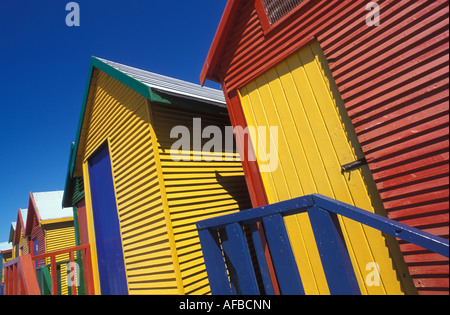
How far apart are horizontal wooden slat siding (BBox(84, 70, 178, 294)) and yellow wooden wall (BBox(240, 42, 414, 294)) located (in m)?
2.38

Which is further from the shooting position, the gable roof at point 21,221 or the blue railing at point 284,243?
the gable roof at point 21,221

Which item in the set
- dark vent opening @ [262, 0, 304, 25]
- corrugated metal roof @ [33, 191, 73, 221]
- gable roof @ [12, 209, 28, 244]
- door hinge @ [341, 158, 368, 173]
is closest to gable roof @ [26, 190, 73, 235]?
corrugated metal roof @ [33, 191, 73, 221]

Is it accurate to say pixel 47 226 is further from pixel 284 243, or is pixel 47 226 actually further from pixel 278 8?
pixel 284 243

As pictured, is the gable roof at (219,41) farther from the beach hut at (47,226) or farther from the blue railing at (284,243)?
the beach hut at (47,226)

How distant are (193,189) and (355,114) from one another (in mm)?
3624

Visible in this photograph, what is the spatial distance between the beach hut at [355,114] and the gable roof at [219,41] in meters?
0.03

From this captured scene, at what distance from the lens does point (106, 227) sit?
7.32 m

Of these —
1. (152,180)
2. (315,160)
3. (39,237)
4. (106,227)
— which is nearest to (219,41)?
(315,160)

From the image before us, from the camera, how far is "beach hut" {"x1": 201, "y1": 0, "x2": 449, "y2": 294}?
2826 mm

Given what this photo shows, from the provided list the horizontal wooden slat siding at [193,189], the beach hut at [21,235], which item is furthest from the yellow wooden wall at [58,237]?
the horizontal wooden slat siding at [193,189]

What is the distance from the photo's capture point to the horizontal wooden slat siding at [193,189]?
5062 millimetres
